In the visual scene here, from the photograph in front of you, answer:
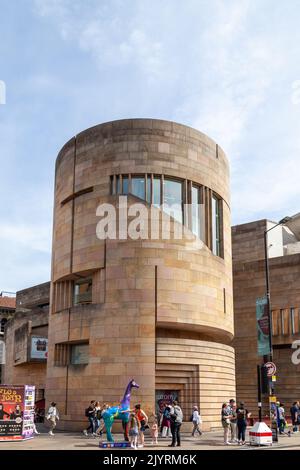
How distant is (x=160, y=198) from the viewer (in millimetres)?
30672

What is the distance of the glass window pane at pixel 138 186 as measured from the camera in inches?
1200

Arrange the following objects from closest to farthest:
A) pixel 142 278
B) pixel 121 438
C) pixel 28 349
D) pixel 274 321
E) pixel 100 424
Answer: pixel 121 438
pixel 100 424
pixel 142 278
pixel 274 321
pixel 28 349

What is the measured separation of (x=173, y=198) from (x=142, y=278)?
524cm

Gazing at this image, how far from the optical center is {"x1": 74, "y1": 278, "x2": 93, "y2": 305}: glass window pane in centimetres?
3114

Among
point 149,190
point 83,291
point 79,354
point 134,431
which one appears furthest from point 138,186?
point 134,431

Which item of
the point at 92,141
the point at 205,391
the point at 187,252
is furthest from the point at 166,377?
the point at 92,141

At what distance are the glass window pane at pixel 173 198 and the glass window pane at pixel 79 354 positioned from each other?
8.66 m

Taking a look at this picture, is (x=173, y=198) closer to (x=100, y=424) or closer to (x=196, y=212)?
(x=196, y=212)

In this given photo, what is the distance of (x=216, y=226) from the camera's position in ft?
112

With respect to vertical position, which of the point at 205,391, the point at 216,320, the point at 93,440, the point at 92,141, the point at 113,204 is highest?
the point at 92,141

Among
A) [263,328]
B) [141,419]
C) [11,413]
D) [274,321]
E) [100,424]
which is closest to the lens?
[141,419]

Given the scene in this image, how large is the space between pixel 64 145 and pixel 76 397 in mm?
15570

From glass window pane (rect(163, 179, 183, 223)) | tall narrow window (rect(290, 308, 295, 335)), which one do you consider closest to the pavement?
glass window pane (rect(163, 179, 183, 223))
